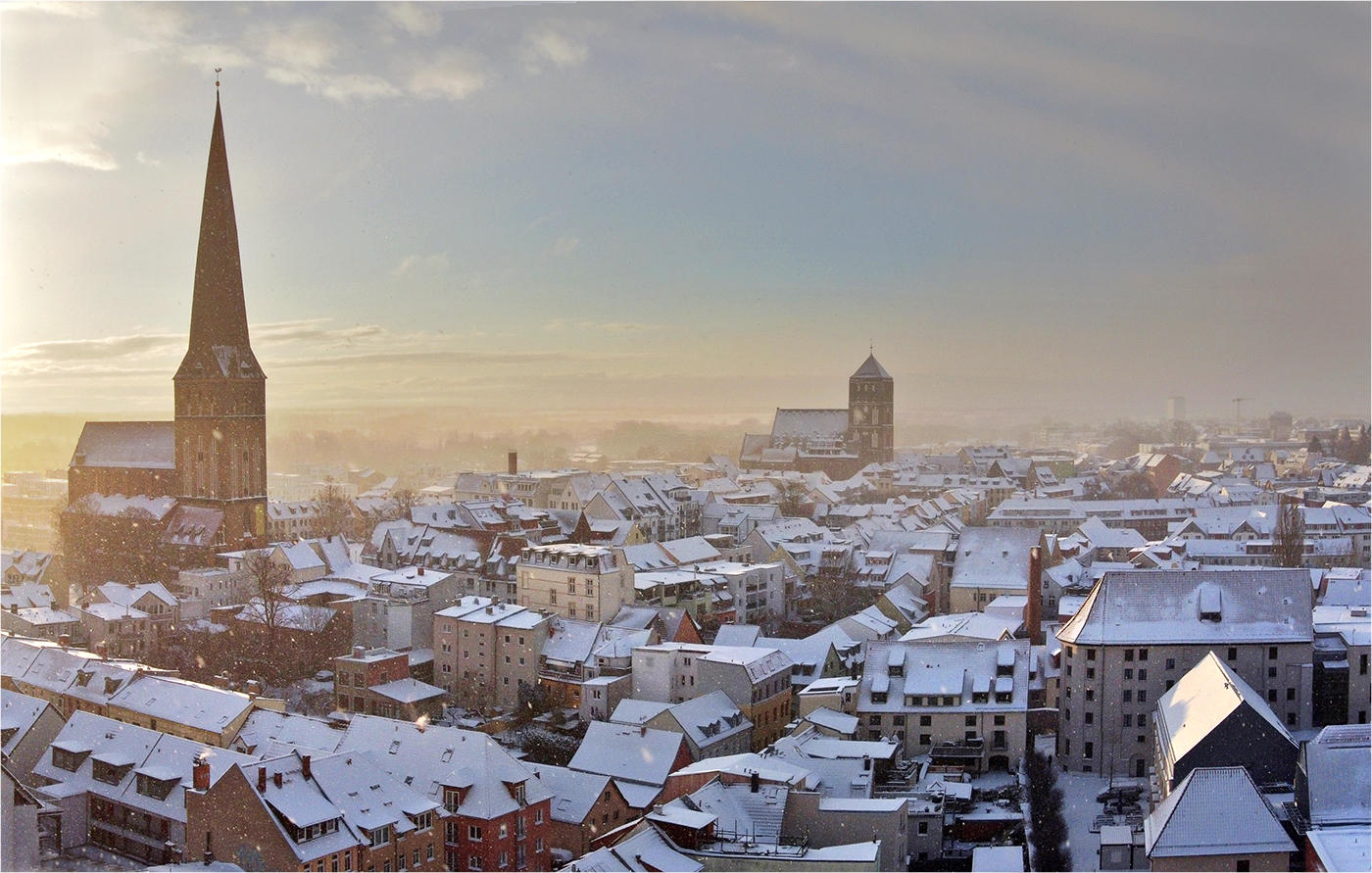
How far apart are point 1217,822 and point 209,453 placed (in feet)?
54.7

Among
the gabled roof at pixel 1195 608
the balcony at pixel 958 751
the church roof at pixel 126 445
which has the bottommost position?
the balcony at pixel 958 751

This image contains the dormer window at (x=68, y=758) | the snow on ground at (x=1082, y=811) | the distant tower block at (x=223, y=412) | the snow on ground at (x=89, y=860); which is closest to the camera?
the snow on ground at (x=89, y=860)

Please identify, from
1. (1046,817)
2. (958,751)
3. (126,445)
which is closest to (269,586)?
(126,445)

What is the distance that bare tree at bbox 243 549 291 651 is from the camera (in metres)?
14.9

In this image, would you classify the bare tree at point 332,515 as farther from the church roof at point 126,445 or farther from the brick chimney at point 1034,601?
the brick chimney at point 1034,601

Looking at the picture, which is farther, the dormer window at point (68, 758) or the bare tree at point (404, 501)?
the bare tree at point (404, 501)

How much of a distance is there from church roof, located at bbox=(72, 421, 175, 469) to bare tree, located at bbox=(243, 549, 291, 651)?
3984 millimetres

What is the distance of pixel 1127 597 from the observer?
11602mm

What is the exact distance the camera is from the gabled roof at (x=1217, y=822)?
7.60 meters

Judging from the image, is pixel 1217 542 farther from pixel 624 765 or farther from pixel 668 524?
pixel 624 765

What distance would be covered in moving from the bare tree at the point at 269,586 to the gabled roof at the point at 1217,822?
10.2 meters

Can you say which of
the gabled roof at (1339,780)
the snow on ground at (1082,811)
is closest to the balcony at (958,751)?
the snow on ground at (1082,811)

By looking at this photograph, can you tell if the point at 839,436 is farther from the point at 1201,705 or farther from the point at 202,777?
the point at 202,777

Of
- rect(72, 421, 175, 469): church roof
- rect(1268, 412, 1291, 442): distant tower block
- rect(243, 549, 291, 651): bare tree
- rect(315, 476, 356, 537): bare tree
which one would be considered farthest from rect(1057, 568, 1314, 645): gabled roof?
rect(72, 421, 175, 469): church roof
